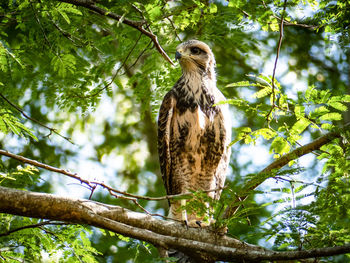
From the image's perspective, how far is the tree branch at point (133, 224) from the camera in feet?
9.29

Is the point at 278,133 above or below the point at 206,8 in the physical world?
below

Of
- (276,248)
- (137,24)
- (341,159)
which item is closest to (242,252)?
(276,248)

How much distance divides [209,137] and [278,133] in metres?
1.53

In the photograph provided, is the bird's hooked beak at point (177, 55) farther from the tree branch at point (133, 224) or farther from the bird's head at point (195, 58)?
the tree branch at point (133, 224)

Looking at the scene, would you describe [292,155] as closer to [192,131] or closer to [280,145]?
[280,145]

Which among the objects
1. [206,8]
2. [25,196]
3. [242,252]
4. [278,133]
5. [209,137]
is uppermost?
[206,8]

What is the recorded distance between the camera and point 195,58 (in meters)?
5.33

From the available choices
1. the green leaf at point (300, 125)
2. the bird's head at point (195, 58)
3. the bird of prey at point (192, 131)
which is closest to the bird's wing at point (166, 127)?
the bird of prey at point (192, 131)

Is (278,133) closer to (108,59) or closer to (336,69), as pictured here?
(108,59)

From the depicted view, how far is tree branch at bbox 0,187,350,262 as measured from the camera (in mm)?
2832

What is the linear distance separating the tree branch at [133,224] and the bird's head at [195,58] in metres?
2.33

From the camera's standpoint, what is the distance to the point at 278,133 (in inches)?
142

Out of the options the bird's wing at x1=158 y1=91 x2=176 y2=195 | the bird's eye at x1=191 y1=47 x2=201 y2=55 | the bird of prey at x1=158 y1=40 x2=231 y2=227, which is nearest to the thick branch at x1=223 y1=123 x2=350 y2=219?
the bird of prey at x1=158 y1=40 x2=231 y2=227

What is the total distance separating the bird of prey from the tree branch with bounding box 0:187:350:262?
1.80 m
